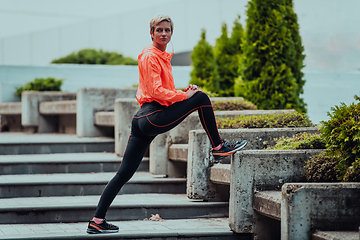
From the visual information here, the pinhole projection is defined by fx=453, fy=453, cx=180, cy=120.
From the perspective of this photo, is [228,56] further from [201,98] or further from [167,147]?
[201,98]

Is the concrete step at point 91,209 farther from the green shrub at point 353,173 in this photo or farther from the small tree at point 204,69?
the small tree at point 204,69

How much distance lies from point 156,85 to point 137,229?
4.92 feet

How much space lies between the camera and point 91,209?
Answer: 4910mm

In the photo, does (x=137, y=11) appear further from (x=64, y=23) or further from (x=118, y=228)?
(x=118, y=228)

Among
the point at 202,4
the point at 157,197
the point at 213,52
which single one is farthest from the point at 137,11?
the point at 157,197

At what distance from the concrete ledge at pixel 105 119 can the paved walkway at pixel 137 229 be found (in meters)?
3.25

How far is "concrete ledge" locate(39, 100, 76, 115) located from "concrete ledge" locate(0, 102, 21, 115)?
87 cm

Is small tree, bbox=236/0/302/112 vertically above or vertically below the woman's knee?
above

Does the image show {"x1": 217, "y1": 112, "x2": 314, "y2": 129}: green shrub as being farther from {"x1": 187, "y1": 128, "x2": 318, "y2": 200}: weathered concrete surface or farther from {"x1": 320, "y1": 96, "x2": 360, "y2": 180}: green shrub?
{"x1": 320, "y1": 96, "x2": 360, "y2": 180}: green shrub

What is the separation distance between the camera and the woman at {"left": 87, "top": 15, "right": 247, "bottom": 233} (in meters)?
3.94

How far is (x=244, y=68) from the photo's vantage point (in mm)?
8250

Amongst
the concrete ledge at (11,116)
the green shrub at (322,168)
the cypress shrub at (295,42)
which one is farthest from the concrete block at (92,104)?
the green shrub at (322,168)

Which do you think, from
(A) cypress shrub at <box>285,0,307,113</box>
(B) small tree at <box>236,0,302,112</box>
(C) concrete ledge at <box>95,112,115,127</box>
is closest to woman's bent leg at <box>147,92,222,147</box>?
(C) concrete ledge at <box>95,112,115,127</box>

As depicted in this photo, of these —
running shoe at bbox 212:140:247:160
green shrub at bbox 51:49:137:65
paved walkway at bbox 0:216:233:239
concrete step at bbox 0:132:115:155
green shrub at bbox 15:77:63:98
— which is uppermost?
green shrub at bbox 51:49:137:65
